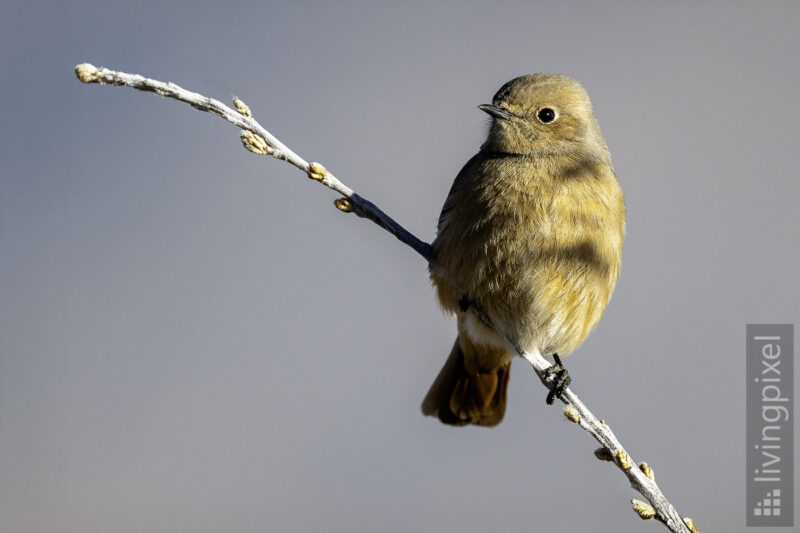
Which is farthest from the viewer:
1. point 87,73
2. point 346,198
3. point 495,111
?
point 495,111

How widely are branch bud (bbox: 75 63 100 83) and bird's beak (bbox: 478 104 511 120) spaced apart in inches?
105

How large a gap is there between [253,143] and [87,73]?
0.72 meters

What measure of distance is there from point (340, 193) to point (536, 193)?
1328mm

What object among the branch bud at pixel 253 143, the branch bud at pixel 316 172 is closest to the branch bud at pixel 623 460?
the branch bud at pixel 316 172

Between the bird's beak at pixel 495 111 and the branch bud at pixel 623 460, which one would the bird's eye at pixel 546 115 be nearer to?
the bird's beak at pixel 495 111

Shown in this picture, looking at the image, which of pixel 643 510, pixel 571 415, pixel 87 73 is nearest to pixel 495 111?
pixel 571 415

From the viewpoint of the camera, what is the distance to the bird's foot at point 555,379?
408cm

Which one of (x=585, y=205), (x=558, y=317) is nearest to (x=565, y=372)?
(x=558, y=317)

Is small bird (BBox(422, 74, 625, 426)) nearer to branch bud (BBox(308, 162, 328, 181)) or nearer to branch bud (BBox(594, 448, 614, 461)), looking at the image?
branch bud (BBox(594, 448, 614, 461))

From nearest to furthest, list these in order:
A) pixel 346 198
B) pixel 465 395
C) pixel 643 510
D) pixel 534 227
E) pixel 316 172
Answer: pixel 643 510
pixel 316 172
pixel 346 198
pixel 534 227
pixel 465 395

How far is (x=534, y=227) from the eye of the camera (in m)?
4.25

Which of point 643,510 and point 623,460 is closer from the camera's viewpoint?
point 643,510

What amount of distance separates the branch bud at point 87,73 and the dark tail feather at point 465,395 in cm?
361

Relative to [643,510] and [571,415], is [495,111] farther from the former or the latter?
[643,510]
